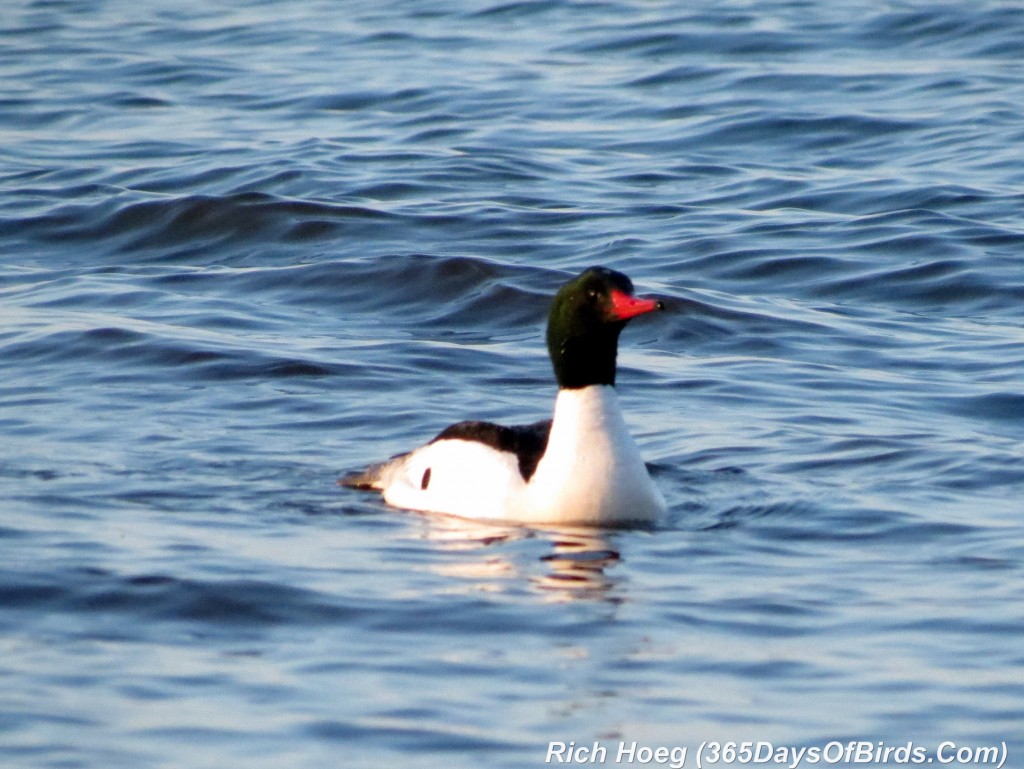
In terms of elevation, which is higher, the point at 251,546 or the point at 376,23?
the point at 376,23

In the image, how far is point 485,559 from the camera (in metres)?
8.93

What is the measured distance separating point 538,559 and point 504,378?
413 centimetres

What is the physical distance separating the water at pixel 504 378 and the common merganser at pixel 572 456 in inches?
7.5

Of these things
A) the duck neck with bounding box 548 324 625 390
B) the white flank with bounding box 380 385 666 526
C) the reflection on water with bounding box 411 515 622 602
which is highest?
the duck neck with bounding box 548 324 625 390

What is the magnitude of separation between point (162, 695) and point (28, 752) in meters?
0.61

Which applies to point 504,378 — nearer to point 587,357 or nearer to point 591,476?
point 587,357

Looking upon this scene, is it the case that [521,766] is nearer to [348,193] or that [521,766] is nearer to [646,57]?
[348,193]

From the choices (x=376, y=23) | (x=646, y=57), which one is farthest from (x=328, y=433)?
(x=376, y=23)

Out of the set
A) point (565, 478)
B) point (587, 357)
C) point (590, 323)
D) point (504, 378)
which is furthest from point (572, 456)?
point (504, 378)

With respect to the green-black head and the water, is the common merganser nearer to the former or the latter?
the green-black head

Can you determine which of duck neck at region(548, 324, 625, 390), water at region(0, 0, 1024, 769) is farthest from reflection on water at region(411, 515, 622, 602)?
duck neck at region(548, 324, 625, 390)

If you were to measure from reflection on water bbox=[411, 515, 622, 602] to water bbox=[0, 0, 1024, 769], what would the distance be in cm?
3

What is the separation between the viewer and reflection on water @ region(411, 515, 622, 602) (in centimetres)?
846

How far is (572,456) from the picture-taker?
9.60 metres
